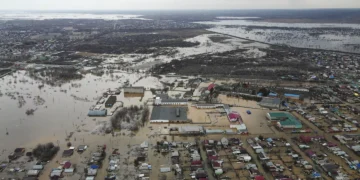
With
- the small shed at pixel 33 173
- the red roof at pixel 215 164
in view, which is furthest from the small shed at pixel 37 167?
the red roof at pixel 215 164

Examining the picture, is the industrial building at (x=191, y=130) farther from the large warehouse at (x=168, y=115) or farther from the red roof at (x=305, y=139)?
the red roof at (x=305, y=139)

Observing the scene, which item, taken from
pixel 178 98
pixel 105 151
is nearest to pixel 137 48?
pixel 178 98

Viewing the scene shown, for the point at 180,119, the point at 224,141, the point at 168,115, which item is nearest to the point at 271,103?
the point at 224,141

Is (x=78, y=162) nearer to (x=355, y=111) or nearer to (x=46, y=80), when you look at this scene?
(x=46, y=80)

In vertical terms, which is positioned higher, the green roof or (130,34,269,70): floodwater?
(130,34,269,70): floodwater

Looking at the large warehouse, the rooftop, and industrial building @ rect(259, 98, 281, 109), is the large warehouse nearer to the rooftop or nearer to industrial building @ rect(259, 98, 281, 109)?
the rooftop

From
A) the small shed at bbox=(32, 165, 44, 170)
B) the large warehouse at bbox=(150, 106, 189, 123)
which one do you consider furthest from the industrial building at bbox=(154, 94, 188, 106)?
the small shed at bbox=(32, 165, 44, 170)
